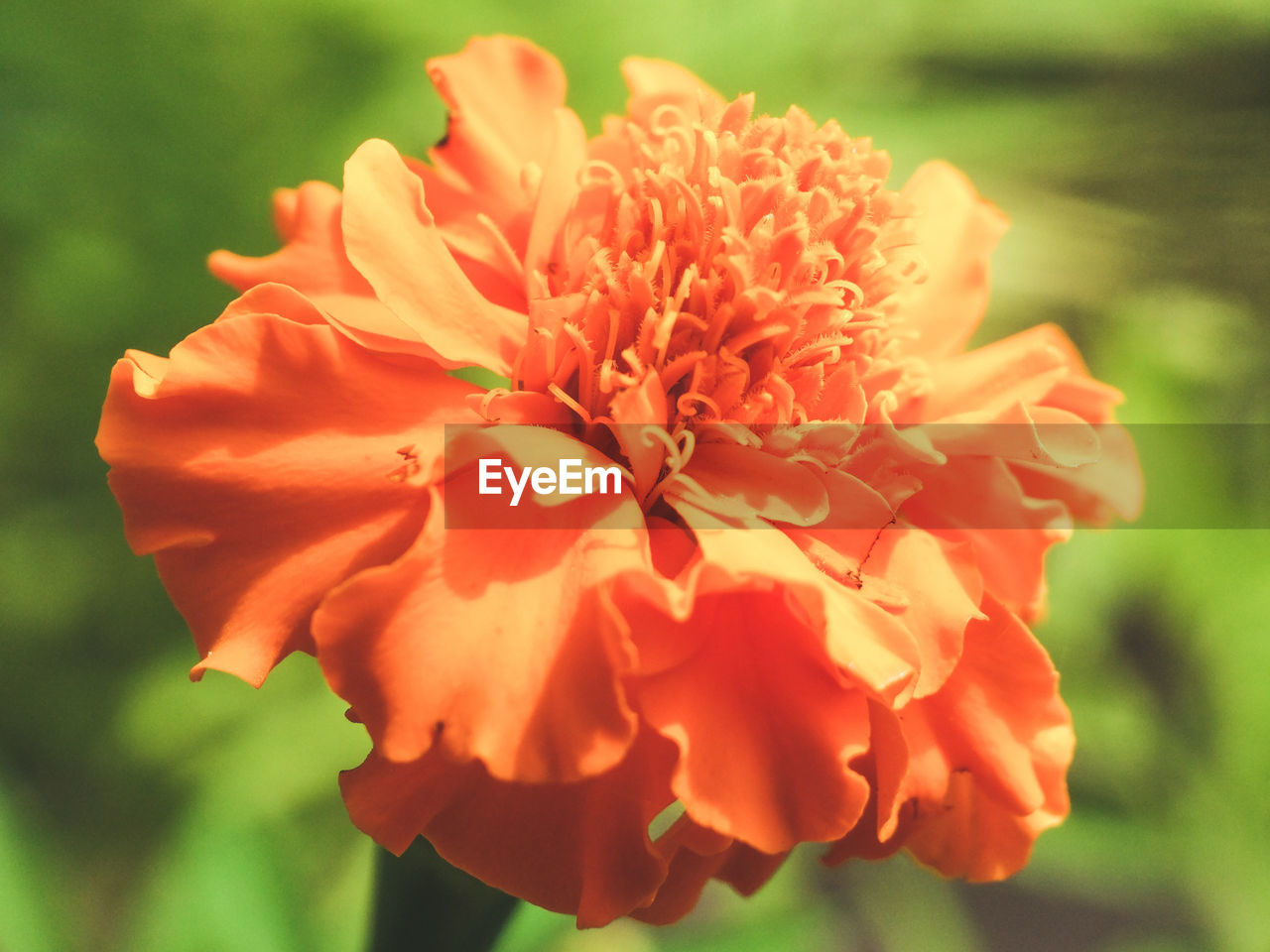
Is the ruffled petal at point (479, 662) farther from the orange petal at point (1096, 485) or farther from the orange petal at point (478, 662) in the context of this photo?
the orange petal at point (1096, 485)

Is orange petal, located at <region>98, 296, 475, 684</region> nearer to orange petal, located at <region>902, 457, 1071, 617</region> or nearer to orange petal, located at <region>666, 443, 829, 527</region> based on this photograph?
orange petal, located at <region>666, 443, 829, 527</region>

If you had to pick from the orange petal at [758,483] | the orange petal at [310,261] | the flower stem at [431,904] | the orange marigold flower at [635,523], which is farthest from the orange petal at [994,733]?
the orange petal at [310,261]

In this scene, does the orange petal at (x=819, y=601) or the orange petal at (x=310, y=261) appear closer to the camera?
the orange petal at (x=819, y=601)

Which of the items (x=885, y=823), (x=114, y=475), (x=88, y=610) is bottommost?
(x=88, y=610)

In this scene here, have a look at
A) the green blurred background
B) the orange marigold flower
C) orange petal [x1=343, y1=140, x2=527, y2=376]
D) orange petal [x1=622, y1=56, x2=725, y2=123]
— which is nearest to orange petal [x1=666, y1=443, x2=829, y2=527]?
the orange marigold flower

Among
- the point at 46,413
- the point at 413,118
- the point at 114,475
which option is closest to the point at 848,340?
the point at 114,475

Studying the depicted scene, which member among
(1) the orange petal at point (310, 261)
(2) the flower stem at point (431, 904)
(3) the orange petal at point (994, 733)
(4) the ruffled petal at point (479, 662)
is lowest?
(2) the flower stem at point (431, 904)

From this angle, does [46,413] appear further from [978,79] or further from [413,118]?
[978,79]
